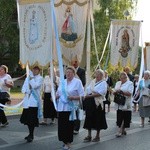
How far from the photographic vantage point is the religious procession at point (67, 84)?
30.3 ft

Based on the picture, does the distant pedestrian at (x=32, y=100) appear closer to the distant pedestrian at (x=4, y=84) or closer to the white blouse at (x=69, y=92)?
the white blouse at (x=69, y=92)

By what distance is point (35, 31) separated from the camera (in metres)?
10.0

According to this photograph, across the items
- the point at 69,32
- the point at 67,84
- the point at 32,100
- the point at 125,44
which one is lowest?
the point at 32,100

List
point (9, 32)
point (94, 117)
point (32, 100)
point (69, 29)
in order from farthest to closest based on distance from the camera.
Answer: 1. point (9, 32)
2. point (69, 29)
3. point (94, 117)
4. point (32, 100)

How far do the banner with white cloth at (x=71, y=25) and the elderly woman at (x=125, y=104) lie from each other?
161cm

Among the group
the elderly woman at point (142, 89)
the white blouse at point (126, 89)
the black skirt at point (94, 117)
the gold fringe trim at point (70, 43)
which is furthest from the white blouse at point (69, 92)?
the elderly woman at point (142, 89)

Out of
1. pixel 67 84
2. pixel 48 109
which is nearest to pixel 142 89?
pixel 48 109

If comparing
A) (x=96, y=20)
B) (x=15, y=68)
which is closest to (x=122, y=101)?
(x=96, y=20)

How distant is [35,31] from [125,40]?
4904 millimetres

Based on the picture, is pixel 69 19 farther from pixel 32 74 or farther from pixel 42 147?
pixel 42 147

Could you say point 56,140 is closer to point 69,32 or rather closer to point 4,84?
point 4,84

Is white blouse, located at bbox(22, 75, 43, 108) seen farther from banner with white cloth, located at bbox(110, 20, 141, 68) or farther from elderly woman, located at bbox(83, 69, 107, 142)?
banner with white cloth, located at bbox(110, 20, 141, 68)

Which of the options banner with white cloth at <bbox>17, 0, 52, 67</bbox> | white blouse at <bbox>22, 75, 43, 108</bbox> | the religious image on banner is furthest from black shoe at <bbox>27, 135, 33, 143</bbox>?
the religious image on banner

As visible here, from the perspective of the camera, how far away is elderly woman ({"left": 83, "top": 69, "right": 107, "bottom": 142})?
10.2 metres
